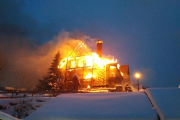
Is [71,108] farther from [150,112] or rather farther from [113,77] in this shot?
[113,77]

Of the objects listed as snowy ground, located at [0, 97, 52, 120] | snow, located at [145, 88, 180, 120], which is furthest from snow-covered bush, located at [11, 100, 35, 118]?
snow, located at [145, 88, 180, 120]

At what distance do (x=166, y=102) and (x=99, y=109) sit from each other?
1.80 metres

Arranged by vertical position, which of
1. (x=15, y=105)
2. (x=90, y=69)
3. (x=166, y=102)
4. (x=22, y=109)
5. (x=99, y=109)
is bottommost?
(x=22, y=109)

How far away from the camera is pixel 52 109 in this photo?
4531 mm

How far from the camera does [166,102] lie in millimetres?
4172

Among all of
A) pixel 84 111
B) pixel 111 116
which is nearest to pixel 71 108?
pixel 84 111

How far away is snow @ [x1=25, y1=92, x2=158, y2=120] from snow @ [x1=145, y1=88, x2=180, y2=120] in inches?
6.5

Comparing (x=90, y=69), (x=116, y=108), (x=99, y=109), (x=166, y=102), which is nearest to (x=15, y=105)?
(x=99, y=109)

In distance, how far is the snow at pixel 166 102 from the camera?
374 cm

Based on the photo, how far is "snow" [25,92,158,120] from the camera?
4023 millimetres

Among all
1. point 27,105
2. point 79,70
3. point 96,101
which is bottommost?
point 27,105

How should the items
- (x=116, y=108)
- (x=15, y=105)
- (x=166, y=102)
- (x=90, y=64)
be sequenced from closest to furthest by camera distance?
(x=166, y=102), (x=116, y=108), (x=15, y=105), (x=90, y=64)

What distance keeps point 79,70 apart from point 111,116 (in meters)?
21.1

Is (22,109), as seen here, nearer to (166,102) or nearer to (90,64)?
(166,102)
